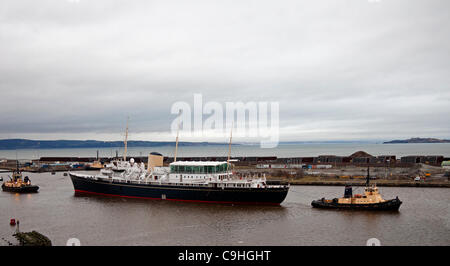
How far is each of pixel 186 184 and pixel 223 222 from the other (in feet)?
36.3

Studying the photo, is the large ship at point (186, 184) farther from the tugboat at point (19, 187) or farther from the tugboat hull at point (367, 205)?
the tugboat at point (19, 187)

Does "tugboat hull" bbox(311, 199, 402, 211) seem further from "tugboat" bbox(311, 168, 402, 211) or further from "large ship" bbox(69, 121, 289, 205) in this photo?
"large ship" bbox(69, 121, 289, 205)

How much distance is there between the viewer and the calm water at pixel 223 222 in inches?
992

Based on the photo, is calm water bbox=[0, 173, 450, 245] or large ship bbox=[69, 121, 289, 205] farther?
large ship bbox=[69, 121, 289, 205]

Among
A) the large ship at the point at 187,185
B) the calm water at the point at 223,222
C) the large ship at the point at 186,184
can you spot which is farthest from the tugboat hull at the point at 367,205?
the large ship at the point at 187,185

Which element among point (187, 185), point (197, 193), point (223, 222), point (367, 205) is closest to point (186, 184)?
point (187, 185)

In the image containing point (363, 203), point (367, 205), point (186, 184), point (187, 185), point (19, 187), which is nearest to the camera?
point (367, 205)

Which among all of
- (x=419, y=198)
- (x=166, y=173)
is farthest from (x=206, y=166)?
(x=419, y=198)

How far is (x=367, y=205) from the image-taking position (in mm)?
34031

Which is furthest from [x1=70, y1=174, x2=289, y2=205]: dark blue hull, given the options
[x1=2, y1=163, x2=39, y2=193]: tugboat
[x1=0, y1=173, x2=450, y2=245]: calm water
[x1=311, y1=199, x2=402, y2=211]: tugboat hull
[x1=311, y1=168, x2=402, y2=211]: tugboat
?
[x1=2, y1=163, x2=39, y2=193]: tugboat

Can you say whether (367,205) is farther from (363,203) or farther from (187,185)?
(187,185)

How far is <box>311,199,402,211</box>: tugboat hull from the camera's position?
1316 inches
